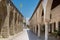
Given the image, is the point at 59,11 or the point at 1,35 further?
the point at 1,35

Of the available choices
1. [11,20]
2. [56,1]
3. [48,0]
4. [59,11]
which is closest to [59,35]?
[56,1]

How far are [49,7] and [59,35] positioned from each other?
4894 millimetres

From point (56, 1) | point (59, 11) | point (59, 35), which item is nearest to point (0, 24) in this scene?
point (59, 35)

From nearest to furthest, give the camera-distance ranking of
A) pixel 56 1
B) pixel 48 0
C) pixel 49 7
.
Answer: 1. pixel 48 0
2. pixel 49 7
3. pixel 56 1

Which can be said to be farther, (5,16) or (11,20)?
(11,20)

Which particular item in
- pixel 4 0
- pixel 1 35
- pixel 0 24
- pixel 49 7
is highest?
pixel 4 0

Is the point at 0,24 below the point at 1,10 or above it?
below

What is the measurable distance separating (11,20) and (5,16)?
5.56 m

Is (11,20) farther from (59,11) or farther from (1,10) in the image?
(59,11)

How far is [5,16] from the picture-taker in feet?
43.0

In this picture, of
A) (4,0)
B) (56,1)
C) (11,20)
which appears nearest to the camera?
(56,1)

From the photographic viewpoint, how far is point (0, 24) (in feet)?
43.0

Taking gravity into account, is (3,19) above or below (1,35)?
above

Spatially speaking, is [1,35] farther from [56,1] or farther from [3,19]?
[56,1]
